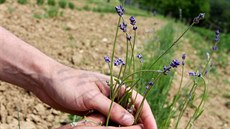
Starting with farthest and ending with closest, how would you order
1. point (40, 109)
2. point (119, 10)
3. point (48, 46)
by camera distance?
1. point (48, 46)
2. point (40, 109)
3. point (119, 10)

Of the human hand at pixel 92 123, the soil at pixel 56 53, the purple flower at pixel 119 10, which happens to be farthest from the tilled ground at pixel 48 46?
the purple flower at pixel 119 10

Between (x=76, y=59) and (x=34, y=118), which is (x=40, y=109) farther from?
(x=76, y=59)

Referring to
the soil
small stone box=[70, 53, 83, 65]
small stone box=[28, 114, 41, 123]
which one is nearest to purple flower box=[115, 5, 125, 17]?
the soil

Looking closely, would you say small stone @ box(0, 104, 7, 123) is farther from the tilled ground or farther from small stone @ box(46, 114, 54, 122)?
small stone @ box(46, 114, 54, 122)

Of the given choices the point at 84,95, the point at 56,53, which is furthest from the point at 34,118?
the point at 56,53

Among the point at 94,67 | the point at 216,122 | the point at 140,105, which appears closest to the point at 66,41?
the point at 94,67
